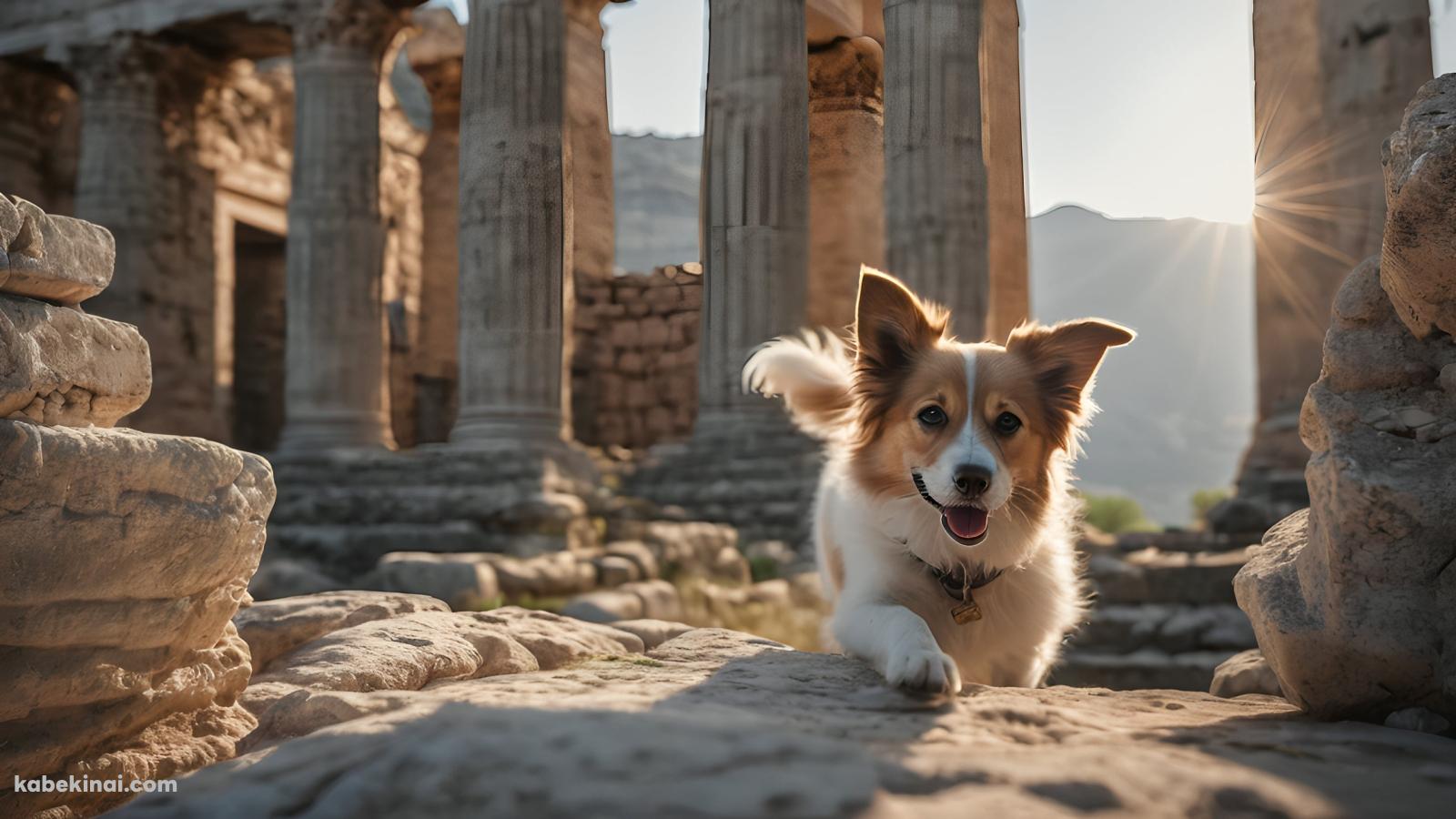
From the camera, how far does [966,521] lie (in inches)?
111

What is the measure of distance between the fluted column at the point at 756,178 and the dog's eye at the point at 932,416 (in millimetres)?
7310

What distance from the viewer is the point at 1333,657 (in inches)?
90.3

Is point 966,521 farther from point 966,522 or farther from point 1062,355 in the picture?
point 1062,355

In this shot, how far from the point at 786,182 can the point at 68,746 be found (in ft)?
28.3

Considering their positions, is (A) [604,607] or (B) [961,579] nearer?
(B) [961,579]

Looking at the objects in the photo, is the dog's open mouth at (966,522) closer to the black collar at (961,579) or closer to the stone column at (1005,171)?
the black collar at (961,579)

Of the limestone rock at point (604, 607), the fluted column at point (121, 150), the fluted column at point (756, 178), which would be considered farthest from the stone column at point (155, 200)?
the limestone rock at point (604, 607)

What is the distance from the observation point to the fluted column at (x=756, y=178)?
1025 centimetres

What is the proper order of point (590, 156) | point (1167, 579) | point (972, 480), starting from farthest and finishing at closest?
point (590, 156) → point (1167, 579) → point (972, 480)

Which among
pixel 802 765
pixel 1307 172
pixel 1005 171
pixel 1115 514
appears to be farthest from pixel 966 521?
pixel 1115 514

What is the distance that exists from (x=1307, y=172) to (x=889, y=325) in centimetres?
807

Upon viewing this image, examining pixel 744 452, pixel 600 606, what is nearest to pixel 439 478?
pixel 744 452

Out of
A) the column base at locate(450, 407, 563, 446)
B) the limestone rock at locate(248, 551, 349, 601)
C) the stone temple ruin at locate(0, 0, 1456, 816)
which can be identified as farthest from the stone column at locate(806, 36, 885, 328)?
the limestone rock at locate(248, 551, 349, 601)

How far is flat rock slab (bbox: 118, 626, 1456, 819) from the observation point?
1.52m
